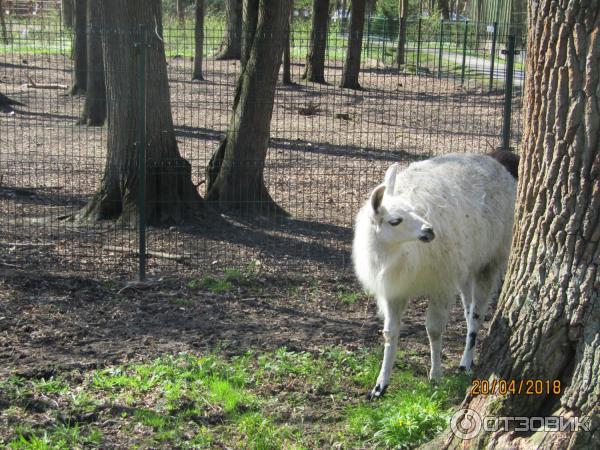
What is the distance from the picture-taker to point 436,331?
591 centimetres

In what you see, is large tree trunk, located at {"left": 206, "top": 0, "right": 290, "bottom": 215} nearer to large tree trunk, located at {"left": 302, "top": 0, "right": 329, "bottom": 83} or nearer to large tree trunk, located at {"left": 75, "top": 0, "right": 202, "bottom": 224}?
large tree trunk, located at {"left": 75, "top": 0, "right": 202, "bottom": 224}

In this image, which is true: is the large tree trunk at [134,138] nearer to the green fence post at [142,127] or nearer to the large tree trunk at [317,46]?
the green fence post at [142,127]

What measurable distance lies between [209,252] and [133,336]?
7.38ft

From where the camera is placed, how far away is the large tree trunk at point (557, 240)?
382cm

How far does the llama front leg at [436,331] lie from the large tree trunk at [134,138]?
4144 mm

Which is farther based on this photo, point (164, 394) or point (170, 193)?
point (170, 193)

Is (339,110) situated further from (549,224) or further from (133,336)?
(549,224)

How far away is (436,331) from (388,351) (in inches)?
17.0

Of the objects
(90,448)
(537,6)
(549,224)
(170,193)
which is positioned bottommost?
(90,448)

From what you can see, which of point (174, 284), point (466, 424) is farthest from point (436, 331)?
point (174, 284)

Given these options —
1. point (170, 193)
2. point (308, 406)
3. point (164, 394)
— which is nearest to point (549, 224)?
point (308, 406)

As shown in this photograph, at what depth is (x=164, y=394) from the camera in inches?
214

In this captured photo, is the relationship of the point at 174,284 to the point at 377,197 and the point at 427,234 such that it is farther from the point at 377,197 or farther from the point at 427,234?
the point at 427,234

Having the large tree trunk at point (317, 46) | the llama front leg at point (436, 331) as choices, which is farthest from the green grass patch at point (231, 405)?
the large tree trunk at point (317, 46)
